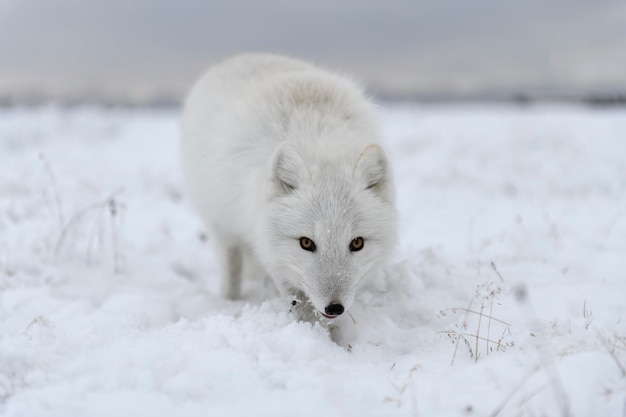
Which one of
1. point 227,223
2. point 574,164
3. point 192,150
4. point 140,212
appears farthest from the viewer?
point 574,164

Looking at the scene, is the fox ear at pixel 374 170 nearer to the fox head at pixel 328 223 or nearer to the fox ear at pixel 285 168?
the fox head at pixel 328 223

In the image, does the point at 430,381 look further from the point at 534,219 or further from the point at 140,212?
the point at 140,212

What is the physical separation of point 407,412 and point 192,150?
3.07 meters

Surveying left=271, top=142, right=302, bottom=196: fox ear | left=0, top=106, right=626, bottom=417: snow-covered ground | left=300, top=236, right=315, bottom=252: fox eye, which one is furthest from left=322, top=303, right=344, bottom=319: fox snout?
left=271, top=142, right=302, bottom=196: fox ear

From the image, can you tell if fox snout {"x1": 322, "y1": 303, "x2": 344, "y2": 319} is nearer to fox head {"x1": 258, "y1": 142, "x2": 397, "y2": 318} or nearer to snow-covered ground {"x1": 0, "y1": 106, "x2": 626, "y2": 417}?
fox head {"x1": 258, "y1": 142, "x2": 397, "y2": 318}

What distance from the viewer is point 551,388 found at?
2.18 metres

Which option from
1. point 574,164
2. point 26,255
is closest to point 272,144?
point 26,255

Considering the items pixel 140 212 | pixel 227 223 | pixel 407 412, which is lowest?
pixel 140 212

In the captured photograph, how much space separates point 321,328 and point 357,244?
57 cm

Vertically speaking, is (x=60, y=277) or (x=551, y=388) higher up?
(x=551, y=388)

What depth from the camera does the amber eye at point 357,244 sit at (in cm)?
309

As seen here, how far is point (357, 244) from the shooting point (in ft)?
10.2

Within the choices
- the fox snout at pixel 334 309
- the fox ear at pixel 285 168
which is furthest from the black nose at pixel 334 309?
the fox ear at pixel 285 168

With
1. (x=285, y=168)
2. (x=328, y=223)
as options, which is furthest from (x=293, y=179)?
(x=328, y=223)
